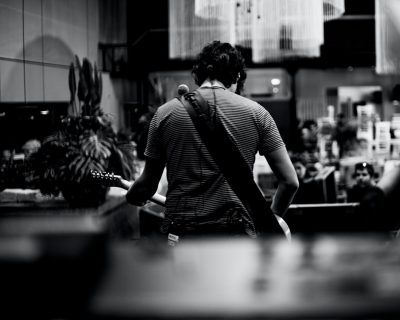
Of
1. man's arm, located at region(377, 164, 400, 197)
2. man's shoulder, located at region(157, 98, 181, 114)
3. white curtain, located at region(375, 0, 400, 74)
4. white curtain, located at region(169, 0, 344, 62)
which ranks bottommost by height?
man's arm, located at region(377, 164, 400, 197)

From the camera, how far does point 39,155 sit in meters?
6.21

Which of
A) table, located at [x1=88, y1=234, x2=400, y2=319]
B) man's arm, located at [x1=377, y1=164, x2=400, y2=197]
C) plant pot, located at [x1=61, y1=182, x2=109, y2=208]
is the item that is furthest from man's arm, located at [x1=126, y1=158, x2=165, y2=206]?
plant pot, located at [x1=61, y1=182, x2=109, y2=208]

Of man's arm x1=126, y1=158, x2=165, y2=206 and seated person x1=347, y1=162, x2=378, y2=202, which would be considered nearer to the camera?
man's arm x1=126, y1=158, x2=165, y2=206

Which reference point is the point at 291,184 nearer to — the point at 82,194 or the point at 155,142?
the point at 155,142

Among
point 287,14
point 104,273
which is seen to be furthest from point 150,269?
point 287,14

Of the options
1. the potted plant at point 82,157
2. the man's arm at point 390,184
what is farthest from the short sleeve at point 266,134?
the potted plant at point 82,157

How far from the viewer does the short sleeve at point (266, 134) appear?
7.28 feet

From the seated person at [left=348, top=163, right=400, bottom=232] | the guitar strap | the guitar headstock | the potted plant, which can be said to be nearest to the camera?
the seated person at [left=348, top=163, right=400, bottom=232]

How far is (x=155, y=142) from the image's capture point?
223cm

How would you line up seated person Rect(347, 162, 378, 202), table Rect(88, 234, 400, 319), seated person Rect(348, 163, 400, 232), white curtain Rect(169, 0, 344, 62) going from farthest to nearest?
1. seated person Rect(347, 162, 378, 202)
2. white curtain Rect(169, 0, 344, 62)
3. seated person Rect(348, 163, 400, 232)
4. table Rect(88, 234, 400, 319)

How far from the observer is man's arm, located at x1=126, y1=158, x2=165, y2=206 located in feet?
7.45

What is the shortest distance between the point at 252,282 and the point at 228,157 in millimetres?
1411

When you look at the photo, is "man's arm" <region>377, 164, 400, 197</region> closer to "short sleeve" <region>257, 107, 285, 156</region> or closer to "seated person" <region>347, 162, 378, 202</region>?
Result: "short sleeve" <region>257, 107, 285, 156</region>

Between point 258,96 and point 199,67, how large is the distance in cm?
1494
